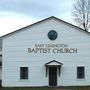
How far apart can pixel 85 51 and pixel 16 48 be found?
740 cm

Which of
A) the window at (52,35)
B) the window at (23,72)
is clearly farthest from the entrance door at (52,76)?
the window at (52,35)

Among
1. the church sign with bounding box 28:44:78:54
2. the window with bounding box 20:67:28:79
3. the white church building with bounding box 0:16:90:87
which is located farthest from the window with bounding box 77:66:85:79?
the window with bounding box 20:67:28:79

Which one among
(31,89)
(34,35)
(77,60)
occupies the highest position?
(34,35)

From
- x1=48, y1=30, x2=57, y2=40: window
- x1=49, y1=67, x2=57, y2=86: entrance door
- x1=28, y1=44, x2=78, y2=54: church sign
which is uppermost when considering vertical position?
x1=48, y1=30, x2=57, y2=40: window

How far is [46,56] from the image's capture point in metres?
42.7

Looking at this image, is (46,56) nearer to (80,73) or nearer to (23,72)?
(23,72)

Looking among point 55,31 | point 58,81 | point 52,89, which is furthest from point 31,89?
point 55,31

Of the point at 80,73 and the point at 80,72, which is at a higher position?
the point at 80,72

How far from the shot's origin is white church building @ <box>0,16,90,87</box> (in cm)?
4241

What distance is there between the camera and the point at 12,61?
42438 mm

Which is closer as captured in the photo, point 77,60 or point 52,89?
point 52,89

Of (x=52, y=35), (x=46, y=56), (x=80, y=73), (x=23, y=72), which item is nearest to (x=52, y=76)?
(x=46, y=56)

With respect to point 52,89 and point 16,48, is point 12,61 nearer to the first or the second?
point 16,48

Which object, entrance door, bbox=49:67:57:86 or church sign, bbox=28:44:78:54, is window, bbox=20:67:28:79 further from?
entrance door, bbox=49:67:57:86
